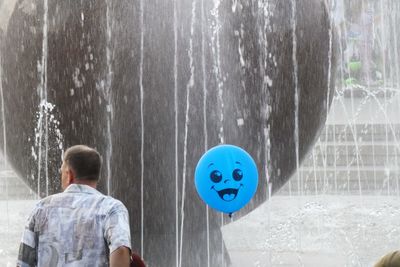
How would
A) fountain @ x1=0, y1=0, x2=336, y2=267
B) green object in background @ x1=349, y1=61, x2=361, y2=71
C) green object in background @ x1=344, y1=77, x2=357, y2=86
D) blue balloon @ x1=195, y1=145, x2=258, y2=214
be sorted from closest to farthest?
blue balloon @ x1=195, y1=145, x2=258, y2=214 < fountain @ x1=0, y1=0, x2=336, y2=267 < green object in background @ x1=344, y1=77, x2=357, y2=86 < green object in background @ x1=349, y1=61, x2=361, y2=71

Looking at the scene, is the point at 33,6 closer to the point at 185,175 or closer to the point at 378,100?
the point at 185,175

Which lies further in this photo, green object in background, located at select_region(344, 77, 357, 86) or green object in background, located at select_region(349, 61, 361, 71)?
green object in background, located at select_region(349, 61, 361, 71)

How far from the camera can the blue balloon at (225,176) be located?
4.58 meters

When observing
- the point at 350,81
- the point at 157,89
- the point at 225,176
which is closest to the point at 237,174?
the point at 225,176

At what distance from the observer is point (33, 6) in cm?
526

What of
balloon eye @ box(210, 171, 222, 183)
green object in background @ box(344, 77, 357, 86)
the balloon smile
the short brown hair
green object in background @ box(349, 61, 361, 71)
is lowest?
the balloon smile

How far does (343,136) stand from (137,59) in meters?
10.2

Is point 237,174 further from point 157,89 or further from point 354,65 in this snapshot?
point 354,65

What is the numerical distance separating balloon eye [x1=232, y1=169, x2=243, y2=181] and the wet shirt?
1.97 meters

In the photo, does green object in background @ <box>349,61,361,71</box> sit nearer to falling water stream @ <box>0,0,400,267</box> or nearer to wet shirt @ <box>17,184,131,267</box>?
falling water stream @ <box>0,0,400,267</box>

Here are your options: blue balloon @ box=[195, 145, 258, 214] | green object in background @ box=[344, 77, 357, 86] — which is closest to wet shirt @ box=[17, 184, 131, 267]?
blue balloon @ box=[195, 145, 258, 214]

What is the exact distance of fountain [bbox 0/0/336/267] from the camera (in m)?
5.11

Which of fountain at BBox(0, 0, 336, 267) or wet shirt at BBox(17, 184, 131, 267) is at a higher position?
fountain at BBox(0, 0, 336, 267)

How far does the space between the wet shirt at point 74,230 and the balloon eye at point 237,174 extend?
197 cm
